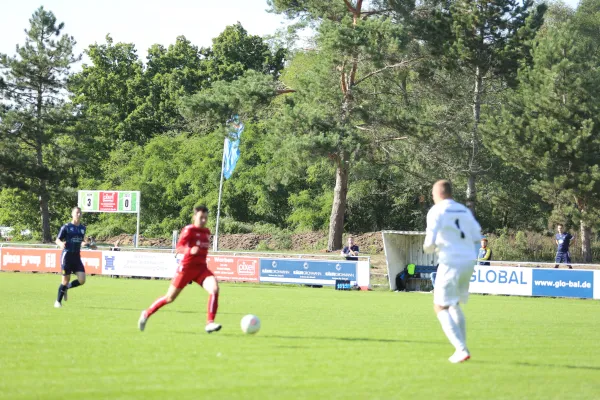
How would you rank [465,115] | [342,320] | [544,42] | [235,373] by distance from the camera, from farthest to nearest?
[465,115] → [544,42] → [342,320] → [235,373]

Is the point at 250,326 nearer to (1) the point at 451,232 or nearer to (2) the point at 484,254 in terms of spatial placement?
(1) the point at 451,232

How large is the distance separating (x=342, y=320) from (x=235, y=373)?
7.42 metres

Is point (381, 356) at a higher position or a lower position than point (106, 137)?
lower

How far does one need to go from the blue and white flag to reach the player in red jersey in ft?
95.3

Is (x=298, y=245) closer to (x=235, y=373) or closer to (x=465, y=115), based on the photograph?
(x=465, y=115)

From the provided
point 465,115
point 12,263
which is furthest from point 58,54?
point 465,115

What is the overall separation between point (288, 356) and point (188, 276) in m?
2.98

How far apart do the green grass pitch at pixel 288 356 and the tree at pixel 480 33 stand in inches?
953

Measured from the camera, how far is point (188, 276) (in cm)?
1269

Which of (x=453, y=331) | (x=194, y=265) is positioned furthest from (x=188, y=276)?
(x=453, y=331)

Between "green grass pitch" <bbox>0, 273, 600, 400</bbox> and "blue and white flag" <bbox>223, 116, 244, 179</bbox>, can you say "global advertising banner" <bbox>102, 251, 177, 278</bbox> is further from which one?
"green grass pitch" <bbox>0, 273, 600, 400</bbox>

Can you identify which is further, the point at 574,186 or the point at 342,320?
the point at 574,186

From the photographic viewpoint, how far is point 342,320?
16.0m

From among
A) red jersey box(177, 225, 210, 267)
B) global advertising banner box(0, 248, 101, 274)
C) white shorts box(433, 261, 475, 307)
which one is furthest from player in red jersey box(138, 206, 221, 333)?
global advertising banner box(0, 248, 101, 274)
